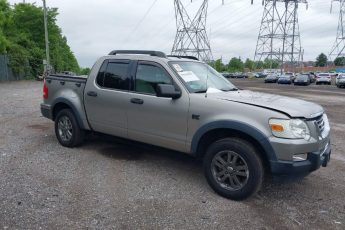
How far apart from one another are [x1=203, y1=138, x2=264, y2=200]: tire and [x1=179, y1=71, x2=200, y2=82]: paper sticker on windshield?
106cm

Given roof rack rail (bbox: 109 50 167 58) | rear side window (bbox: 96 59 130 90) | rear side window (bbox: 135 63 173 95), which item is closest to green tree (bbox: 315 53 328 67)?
roof rack rail (bbox: 109 50 167 58)

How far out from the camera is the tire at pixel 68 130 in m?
6.63

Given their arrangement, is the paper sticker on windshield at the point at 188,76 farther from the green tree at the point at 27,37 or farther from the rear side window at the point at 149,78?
the green tree at the point at 27,37

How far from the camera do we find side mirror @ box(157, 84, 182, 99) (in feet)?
15.9

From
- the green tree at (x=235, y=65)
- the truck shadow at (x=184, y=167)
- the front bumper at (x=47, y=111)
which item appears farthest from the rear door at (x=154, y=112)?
the green tree at (x=235, y=65)

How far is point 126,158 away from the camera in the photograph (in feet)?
20.6

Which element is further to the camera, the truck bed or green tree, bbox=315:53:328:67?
green tree, bbox=315:53:328:67

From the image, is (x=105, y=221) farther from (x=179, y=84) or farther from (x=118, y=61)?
(x=118, y=61)

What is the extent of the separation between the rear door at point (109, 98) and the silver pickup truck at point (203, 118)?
2 cm

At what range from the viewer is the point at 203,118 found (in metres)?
4.77

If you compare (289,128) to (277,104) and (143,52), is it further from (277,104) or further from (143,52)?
(143,52)

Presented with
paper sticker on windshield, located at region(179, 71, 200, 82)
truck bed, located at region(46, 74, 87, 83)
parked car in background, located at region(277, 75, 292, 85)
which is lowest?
parked car in background, located at region(277, 75, 292, 85)

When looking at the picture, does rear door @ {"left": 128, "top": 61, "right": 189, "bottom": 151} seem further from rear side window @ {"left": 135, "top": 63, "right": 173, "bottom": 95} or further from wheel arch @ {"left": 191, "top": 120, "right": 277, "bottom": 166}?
wheel arch @ {"left": 191, "top": 120, "right": 277, "bottom": 166}

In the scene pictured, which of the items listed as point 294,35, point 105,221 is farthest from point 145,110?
point 294,35
